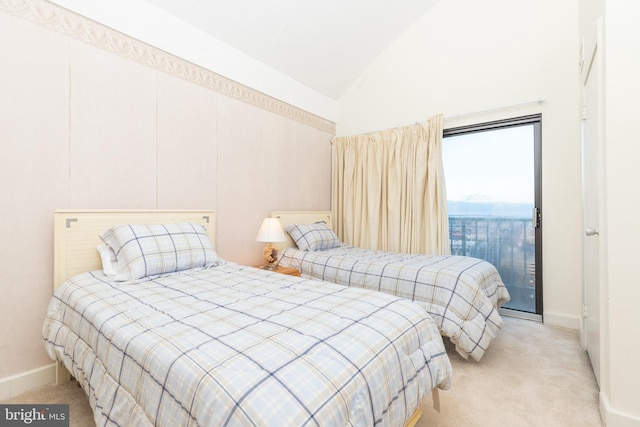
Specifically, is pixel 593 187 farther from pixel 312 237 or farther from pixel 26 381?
pixel 26 381

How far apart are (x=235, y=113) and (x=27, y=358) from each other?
94.6 inches

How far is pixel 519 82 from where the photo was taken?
3.01 m

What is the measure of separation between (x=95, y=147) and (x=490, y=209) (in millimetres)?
3632

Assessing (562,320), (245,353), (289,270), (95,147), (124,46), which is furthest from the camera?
(289,270)

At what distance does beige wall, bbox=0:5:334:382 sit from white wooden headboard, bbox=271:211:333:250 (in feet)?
0.94

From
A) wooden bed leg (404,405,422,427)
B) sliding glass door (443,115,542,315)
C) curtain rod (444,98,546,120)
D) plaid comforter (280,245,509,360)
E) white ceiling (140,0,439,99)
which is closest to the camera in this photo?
wooden bed leg (404,405,422,427)

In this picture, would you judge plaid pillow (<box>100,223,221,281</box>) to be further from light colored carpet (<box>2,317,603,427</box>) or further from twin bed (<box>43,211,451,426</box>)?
light colored carpet (<box>2,317,603,427</box>)

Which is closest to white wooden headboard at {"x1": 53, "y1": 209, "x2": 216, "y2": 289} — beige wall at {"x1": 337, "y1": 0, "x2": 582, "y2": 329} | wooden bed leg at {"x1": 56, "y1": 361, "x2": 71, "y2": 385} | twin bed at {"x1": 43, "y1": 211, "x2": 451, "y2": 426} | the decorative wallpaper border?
twin bed at {"x1": 43, "y1": 211, "x2": 451, "y2": 426}

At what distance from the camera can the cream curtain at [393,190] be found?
3.35 meters

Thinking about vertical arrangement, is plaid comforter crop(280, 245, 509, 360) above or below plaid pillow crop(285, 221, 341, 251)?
below

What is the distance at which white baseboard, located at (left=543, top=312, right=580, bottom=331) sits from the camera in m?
2.77

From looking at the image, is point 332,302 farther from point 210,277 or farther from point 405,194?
point 405,194

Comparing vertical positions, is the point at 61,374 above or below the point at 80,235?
below

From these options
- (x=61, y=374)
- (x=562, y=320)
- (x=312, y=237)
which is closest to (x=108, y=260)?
(x=61, y=374)
